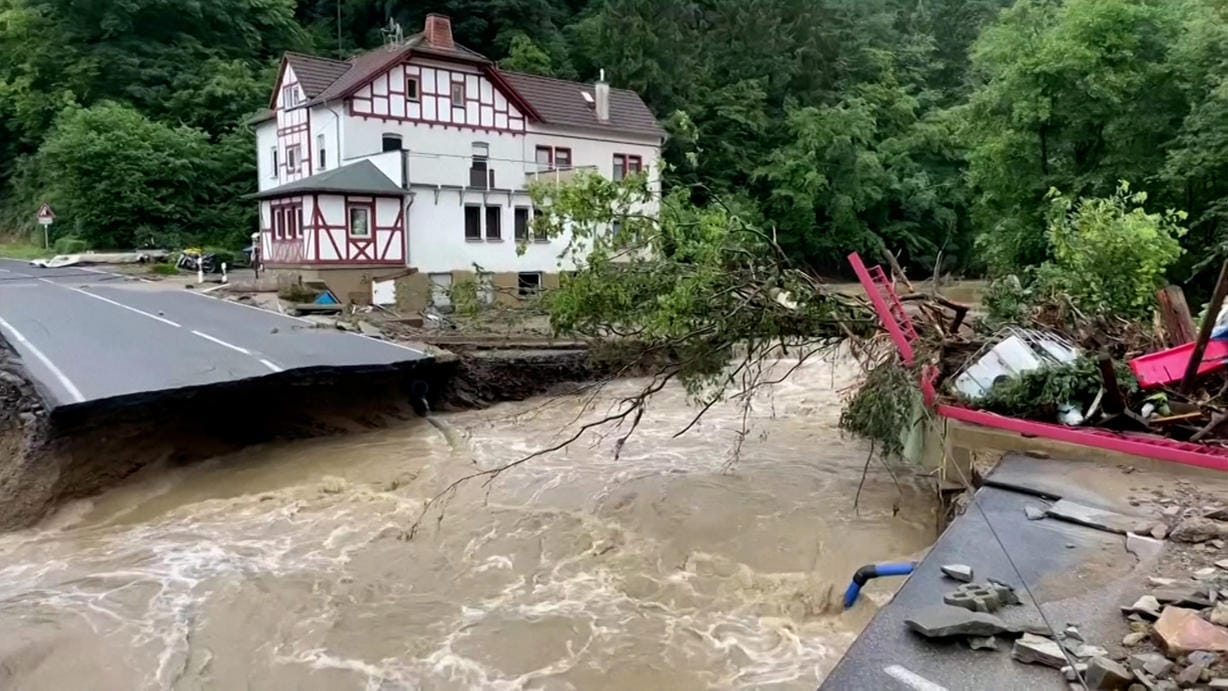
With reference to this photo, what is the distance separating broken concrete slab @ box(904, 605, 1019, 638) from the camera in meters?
4.33

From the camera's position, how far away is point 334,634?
770 centimetres

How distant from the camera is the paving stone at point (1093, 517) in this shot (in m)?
6.14

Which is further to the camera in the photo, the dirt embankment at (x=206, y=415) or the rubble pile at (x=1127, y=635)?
the dirt embankment at (x=206, y=415)

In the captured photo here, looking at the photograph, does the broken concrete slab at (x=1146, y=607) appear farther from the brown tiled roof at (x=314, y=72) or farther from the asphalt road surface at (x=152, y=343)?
the brown tiled roof at (x=314, y=72)

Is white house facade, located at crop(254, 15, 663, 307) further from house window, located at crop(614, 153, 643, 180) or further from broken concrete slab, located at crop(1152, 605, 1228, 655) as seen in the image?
broken concrete slab, located at crop(1152, 605, 1228, 655)

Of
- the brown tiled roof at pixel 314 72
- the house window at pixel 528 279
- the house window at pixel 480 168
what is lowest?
the house window at pixel 528 279

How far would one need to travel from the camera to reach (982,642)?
14.2ft

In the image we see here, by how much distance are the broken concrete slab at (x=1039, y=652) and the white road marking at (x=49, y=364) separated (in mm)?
10974

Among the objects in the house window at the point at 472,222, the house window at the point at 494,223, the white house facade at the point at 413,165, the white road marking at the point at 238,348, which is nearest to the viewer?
the white road marking at the point at 238,348

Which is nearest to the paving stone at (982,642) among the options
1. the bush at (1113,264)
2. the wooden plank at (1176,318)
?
the wooden plank at (1176,318)

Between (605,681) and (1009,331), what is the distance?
21.6ft

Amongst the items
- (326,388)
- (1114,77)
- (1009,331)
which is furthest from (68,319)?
(1114,77)

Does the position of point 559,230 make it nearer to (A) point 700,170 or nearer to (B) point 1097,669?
(B) point 1097,669

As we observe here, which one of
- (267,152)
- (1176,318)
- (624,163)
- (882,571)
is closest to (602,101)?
(624,163)
